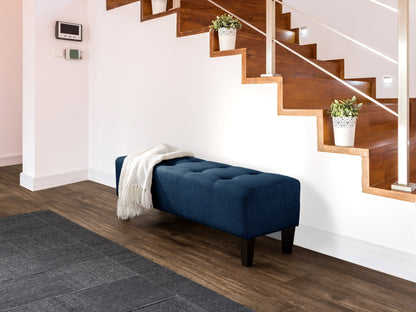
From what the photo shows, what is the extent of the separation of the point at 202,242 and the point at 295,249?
589 millimetres

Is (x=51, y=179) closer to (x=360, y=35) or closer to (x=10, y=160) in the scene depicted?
(x=10, y=160)

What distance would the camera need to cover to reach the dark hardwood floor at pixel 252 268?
2.07 m

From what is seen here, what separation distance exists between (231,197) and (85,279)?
87cm

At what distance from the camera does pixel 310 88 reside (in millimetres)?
3148

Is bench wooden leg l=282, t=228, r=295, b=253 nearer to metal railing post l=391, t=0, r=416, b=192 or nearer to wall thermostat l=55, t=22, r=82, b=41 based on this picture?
metal railing post l=391, t=0, r=416, b=192

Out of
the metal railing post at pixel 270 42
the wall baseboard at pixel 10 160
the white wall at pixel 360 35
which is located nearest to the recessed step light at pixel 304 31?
the white wall at pixel 360 35

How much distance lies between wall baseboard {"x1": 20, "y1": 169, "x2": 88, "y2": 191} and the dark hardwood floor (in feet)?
2.06

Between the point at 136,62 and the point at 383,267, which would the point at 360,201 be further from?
the point at 136,62

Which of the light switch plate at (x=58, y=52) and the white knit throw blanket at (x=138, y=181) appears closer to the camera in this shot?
the white knit throw blanket at (x=138, y=181)

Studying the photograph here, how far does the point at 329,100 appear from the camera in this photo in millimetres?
3314

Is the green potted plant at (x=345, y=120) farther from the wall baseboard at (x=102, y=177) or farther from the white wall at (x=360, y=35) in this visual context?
the wall baseboard at (x=102, y=177)

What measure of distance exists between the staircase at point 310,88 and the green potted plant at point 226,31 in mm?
70

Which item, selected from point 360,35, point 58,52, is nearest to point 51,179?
point 58,52

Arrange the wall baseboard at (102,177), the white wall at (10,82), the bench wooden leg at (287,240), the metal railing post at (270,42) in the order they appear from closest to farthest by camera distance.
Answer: the bench wooden leg at (287,240) → the metal railing post at (270,42) → the wall baseboard at (102,177) → the white wall at (10,82)
